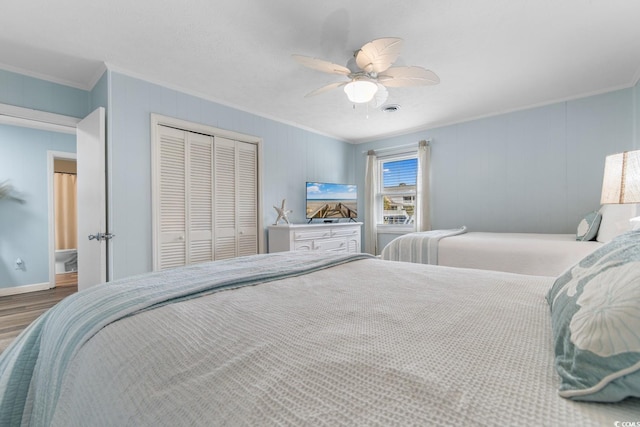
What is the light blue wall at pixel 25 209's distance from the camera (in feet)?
12.7

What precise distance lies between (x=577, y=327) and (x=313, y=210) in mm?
4082

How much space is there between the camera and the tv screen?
14.8 ft

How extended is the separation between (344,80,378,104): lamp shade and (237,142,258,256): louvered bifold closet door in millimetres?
1856

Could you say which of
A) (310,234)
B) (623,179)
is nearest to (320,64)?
(623,179)

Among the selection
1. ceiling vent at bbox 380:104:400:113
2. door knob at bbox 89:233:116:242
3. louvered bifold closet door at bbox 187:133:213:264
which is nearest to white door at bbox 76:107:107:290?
door knob at bbox 89:233:116:242

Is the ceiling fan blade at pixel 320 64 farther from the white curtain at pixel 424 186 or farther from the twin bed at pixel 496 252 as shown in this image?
the white curtain at pixel 424 186

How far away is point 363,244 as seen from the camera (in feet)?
17.5

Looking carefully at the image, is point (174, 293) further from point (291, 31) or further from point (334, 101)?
point (334, 101)

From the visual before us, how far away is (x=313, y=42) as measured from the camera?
2.25 meters

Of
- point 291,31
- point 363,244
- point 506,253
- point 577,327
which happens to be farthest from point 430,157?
point 577,327

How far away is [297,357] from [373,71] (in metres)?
2.22

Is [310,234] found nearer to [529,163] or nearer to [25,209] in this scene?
[529,163]

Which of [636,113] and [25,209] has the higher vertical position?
[636,113]

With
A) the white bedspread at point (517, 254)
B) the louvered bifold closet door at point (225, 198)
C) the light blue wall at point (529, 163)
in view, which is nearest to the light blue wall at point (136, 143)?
the louvered bifold closet door at point (225, 198)
